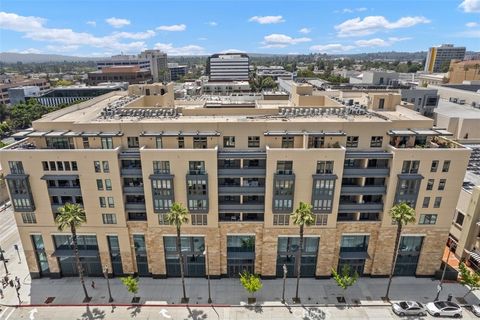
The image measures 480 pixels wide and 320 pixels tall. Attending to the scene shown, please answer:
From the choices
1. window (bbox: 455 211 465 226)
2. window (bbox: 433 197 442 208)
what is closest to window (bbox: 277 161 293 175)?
window (bbox: 433 197 442 208)

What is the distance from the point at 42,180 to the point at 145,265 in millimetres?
23912

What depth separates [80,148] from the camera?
54.7 m

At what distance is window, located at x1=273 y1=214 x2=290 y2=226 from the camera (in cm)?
5490

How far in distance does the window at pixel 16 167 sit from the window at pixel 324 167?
1957 inches

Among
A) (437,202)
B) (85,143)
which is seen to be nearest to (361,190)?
(437,202)

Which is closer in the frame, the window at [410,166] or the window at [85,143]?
the window at [410,166]

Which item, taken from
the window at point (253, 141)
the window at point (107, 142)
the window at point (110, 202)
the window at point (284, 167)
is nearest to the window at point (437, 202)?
the window at point (284, 167)

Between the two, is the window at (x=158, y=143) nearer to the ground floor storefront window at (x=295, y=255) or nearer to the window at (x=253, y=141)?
the window at (x=253, y=141)

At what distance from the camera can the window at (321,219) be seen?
181 feet

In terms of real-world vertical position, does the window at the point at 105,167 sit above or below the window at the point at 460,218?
above

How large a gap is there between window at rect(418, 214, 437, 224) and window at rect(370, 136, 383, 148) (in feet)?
49.1

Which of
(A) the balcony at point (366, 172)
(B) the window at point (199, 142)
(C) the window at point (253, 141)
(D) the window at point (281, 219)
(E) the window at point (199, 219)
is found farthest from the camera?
(E) the window at point (199, 219)

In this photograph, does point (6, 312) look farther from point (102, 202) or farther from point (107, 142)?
point (107, 142)

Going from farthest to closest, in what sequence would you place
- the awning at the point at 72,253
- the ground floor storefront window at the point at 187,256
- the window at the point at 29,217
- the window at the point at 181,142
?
the ground floor storefront window at the point at 187,256, the awning at the point at 72,253, the window at the point at 29,217, the window at the point at 181,142
